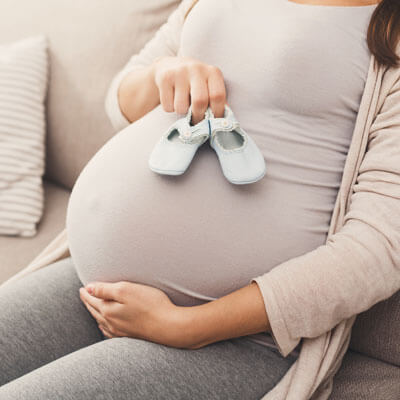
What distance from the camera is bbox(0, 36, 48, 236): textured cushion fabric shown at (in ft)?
3.89

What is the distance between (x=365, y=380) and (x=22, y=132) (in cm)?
98

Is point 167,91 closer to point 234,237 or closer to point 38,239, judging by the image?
point 234,237

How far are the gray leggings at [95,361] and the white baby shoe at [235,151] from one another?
0.26 m

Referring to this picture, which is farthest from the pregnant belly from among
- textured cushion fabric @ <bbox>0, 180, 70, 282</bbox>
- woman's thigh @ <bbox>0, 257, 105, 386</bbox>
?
textured cushion fabric @ <bbox>0, 180, 70, 282</bbox>

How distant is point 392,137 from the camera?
695 millimetres

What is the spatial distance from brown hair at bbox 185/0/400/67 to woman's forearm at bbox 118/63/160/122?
0.39 metres

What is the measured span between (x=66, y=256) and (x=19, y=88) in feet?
1.63

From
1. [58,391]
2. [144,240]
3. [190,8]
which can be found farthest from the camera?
[190,8]

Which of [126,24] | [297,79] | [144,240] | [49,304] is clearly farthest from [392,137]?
[126,24]

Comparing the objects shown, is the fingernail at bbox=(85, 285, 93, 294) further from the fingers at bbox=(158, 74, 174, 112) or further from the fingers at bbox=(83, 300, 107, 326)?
the fingers at bbox=(158, 74, 174, 112)

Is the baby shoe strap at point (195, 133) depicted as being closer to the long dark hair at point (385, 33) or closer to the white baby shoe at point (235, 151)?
the white baby shoe at point (235, 151)

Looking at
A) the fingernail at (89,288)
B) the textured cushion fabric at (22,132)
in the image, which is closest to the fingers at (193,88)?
the fingernail at (89,288)

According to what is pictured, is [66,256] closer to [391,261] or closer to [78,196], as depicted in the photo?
[78,196]

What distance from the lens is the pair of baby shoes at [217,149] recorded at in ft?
2.30
